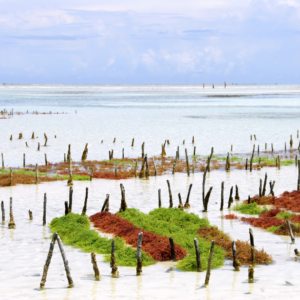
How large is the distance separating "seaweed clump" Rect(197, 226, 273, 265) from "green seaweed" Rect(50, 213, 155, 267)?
2649 millimetres

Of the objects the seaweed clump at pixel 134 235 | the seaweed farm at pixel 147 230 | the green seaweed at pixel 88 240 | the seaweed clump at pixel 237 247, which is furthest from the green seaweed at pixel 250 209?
the green seaweed at pixel 88 240

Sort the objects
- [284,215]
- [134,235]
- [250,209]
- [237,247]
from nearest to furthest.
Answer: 1. [237,247]
2. [134,235]
3. [284,215]
4. [250,209]

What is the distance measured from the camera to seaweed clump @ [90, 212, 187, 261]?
45.2 feet

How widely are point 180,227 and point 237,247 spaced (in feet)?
11.0

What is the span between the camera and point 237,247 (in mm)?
13984

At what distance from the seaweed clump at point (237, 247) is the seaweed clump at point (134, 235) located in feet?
4.84

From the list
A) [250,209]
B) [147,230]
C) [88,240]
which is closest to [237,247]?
[147,230]

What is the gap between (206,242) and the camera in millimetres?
14781

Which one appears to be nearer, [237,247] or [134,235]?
[237,247]

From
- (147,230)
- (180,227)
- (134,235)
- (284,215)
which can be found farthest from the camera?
(284,215)

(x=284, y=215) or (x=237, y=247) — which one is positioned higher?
(x=284, y=215)

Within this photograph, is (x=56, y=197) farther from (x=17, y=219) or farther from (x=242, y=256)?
(x=242, y=256)

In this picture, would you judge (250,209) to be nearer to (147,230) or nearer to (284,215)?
(284,215)

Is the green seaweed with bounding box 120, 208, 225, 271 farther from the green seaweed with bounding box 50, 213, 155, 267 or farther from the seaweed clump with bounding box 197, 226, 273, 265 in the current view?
the green seaweed with bounding box 50, 213, 155, 267
